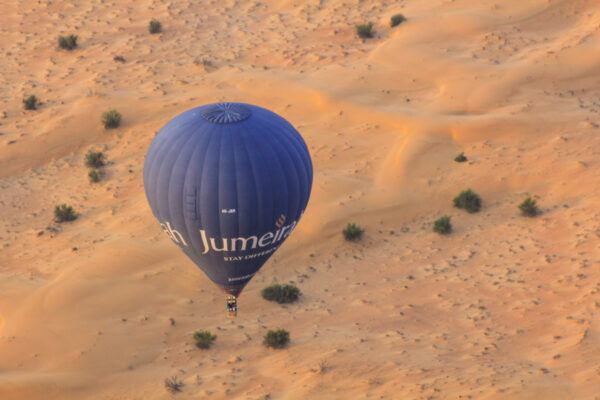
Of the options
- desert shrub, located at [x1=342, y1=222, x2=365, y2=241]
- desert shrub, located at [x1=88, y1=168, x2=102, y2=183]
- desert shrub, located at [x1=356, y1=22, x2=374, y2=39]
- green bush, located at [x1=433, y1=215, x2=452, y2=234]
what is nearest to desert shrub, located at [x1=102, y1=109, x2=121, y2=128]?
desert shrub, located at [x1=88, y1=168, x2=102, y2=183]

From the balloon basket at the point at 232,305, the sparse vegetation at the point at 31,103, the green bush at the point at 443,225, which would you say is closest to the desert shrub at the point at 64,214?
the sparse vegetation at the point at 31,103

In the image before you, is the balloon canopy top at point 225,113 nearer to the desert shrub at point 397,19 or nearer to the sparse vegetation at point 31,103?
the sparse vegetation at point 31,103

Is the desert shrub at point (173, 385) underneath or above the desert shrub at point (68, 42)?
underneath

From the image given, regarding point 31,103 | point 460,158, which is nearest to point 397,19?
point 460,158

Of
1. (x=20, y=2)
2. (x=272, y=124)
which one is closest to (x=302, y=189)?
(x=272, y=124)

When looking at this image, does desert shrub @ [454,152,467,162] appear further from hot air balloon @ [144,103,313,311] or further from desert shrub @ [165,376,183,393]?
desert shrub @ [165,376,183,393]

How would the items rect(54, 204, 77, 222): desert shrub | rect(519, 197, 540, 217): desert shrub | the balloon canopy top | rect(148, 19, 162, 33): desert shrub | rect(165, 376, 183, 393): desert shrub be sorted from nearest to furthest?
the balloon canopy top
rect(165, 376, 183, 393): desert shrub
rect(519, 197, 540, 217): desert shrub
rect(54, 204, 77, 222): desert shrub
rect(148, 19, 162, 33): desert shrub
